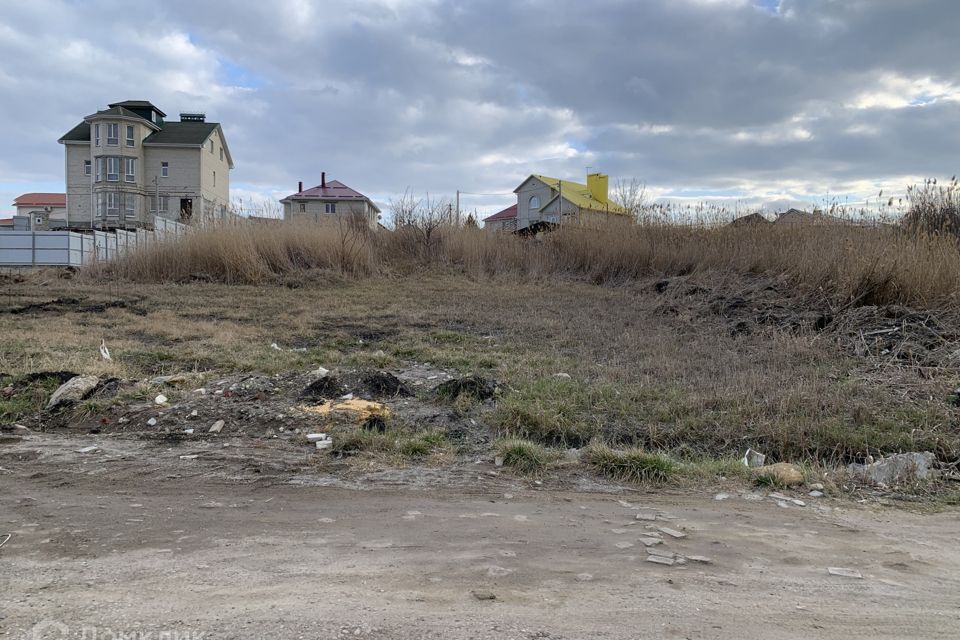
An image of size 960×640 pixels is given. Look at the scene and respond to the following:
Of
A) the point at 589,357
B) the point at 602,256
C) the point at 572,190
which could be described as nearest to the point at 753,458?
the point at 589,357

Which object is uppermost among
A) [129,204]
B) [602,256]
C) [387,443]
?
[129,204]

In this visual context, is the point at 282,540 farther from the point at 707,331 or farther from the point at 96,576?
the point at 707,331

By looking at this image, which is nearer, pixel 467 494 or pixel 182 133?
pixel 467 494

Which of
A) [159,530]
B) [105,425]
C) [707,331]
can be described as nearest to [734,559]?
[159,530]

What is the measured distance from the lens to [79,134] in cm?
4725

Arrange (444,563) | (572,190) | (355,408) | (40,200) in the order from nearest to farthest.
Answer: (444,563) < (355,408) < (572,190) < (40,200)

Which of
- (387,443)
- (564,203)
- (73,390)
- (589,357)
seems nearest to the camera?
(387,443)

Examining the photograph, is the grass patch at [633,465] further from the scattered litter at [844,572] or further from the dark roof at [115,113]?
the dark roof at [115,113]

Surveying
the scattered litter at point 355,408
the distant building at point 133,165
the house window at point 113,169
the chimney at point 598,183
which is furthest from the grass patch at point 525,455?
the house window at point 113,169

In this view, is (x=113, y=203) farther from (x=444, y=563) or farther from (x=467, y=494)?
(x=444, y=563)

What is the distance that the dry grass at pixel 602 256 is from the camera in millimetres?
8883

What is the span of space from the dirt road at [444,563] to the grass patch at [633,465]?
245 mm

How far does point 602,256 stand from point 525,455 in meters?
14.9

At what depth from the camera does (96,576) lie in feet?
8.37
